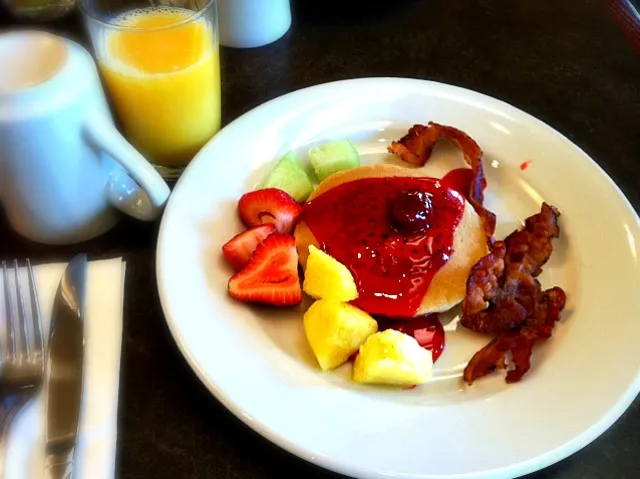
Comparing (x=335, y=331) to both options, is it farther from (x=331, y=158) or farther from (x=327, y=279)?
(x=331, y=158)

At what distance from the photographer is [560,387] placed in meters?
0.96

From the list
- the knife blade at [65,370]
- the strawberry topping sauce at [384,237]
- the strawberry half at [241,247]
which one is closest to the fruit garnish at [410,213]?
the strawberry topping sauce at [384,237]

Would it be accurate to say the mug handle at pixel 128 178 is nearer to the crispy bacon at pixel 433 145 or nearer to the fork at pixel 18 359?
the fork at pixel 18 359

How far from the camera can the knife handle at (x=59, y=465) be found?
2.75ft

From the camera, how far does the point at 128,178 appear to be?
46.6 inches

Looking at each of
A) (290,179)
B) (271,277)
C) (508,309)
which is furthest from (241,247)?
(508,309)

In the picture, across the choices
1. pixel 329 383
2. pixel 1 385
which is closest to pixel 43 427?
pixel 1 385

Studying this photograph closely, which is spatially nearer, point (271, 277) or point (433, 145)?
point (271, 277)

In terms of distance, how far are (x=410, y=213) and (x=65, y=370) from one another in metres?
0.57

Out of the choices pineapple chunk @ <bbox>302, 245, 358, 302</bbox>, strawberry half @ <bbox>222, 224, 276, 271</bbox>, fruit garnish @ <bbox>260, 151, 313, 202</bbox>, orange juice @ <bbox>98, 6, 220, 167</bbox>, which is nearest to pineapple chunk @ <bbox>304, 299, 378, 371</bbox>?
pineapple chunk @ <bbox>302, 245, 358, 302</bbox>

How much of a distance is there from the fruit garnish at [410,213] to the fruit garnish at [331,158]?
175 mm

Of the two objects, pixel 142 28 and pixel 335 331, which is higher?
pixel 142 28

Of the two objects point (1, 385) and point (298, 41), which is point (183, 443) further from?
point (298, 41)

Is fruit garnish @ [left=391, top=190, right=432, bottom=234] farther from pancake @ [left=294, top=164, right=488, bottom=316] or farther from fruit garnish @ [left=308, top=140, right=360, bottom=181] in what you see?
fruit garnish @ [left=308, top=140, right=360, bottom=181]
